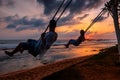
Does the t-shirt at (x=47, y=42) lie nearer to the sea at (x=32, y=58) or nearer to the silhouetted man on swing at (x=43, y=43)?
the silhouetted man on swing at (x=43, y=43)

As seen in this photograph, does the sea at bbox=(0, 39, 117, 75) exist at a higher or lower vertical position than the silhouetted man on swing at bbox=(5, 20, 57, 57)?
lower

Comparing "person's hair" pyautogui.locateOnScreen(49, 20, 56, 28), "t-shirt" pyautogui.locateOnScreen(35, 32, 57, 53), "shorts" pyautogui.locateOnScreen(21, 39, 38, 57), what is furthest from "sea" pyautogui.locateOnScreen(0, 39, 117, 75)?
"person's hair" pyautogui.locateOnScreen(49, 20, 56, 28)

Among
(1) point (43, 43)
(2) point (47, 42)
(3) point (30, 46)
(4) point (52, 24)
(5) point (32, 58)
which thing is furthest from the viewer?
(5) point (32, 58)

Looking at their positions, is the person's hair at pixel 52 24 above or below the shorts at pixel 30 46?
above

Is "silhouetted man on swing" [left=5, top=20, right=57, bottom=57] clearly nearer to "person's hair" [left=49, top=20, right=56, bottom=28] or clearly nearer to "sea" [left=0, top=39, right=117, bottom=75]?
"person's hair" [left=49, top=20, right=56, bottom=28]

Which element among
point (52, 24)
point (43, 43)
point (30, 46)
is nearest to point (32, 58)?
point (30, 46)

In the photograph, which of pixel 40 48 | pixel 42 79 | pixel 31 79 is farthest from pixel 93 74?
pixel 40 48

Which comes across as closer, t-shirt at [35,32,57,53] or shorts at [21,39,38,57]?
t-shirt at [35,32,57,53]

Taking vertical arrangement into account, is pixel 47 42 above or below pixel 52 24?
below

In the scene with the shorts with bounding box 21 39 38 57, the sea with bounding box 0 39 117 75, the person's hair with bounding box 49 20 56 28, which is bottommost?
the sea with bounding box 0 39 117 75

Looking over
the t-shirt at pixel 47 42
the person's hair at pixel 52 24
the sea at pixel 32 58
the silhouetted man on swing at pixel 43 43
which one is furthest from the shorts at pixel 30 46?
the sea at pixel 32 58

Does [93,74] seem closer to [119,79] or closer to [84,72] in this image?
[84,72]

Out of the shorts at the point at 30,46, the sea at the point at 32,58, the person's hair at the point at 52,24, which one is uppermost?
the person's hair at the point at 52,24

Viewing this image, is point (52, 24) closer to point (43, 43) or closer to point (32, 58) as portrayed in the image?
point (43, 43)
